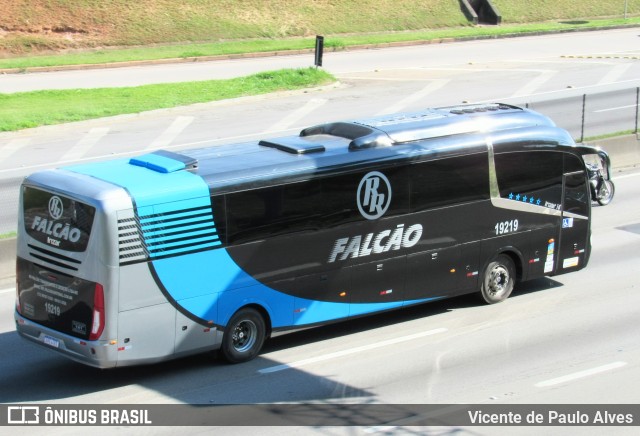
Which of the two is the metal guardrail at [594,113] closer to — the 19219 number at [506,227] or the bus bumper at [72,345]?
the 19219 number at [506,227]

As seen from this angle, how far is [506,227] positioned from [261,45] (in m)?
34.7

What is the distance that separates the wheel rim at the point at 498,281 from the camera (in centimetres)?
1548

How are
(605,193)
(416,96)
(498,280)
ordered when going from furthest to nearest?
(416,96)
(605,193)
(498,280)

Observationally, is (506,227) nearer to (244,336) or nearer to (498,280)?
(498,280)

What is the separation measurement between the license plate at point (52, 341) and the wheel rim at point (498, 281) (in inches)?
261

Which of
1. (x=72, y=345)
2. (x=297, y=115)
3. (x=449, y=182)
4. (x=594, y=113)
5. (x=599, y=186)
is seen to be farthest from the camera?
(x=297, y=115)

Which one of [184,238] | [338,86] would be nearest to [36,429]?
[184,238]

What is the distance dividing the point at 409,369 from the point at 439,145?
356cm

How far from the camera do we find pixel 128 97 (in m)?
34.8

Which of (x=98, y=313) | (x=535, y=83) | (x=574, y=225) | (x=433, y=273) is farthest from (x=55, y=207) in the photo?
(x=535, y=83)

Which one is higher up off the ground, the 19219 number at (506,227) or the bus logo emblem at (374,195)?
the bus logo emblem at (374,195)

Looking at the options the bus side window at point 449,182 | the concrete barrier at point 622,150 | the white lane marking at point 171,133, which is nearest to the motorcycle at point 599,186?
the concrete barrier at point 622,150

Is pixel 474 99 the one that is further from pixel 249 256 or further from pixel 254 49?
pixel 249 256

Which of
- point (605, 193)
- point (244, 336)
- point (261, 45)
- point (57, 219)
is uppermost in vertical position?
point (57, 219)
